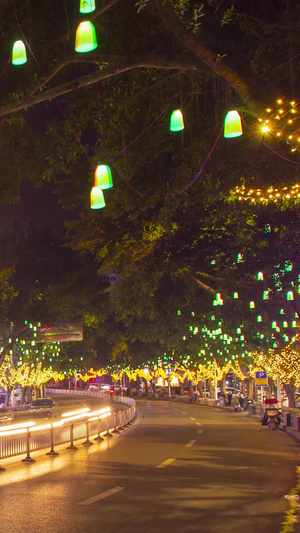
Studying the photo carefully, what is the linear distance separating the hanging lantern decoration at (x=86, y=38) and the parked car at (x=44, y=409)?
40615mm

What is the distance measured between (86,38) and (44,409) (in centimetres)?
4320

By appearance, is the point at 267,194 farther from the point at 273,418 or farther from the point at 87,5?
the point at 273,418

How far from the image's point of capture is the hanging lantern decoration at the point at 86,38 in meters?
9.26

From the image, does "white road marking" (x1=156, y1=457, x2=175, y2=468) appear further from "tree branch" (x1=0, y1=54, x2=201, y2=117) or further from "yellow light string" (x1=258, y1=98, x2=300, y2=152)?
"tree branch" (x1=0, y1=54, x2=201, y2=117)

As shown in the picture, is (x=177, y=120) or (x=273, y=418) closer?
(x=177, y=120)

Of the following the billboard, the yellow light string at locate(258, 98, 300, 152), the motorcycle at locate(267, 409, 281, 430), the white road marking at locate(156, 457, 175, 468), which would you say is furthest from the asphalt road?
the billboard

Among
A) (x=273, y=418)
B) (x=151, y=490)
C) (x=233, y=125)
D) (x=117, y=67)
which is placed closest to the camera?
(x=233, y=125)

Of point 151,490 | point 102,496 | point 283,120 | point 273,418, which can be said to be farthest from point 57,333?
point 283,120

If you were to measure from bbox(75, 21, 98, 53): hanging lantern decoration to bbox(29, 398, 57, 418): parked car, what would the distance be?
133 ft

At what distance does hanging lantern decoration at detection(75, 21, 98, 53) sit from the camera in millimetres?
9258

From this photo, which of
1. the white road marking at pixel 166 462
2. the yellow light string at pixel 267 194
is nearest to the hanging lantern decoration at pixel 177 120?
the yellow light string at pixel 267 194

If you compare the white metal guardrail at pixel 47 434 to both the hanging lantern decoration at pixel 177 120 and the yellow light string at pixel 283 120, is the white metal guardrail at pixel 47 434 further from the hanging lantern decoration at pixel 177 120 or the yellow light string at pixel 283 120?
the yellow light string at pixel 283 120

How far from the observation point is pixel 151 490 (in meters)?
13.4

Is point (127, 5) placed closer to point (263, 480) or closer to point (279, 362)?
point (263, 480)
